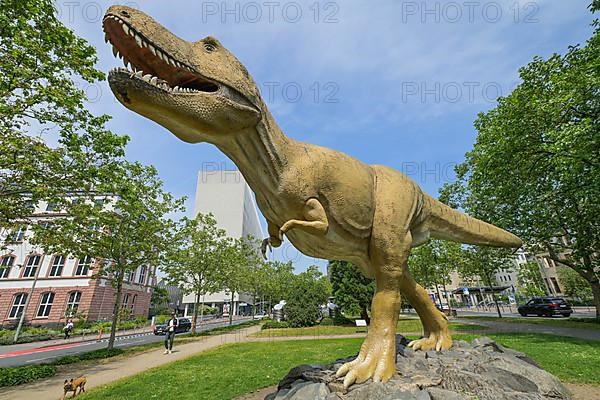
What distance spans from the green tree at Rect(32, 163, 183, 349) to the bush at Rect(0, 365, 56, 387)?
3.83 metres

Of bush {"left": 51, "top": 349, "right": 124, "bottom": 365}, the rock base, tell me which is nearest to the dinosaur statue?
the rock base

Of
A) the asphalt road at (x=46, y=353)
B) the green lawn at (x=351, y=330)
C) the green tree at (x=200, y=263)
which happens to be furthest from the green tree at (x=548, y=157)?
the asphalt road at (x=46, y=353)

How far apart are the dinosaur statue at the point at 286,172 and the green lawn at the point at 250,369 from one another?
461 centimetres

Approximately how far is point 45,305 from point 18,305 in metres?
2.87

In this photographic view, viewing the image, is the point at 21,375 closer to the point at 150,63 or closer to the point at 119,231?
the point at 119,231

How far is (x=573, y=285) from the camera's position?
120 feet

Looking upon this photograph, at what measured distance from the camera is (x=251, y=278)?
32.4 meters

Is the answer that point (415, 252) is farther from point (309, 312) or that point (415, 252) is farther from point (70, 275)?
point (70, 275)

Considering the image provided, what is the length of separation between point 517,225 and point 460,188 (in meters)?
6.85

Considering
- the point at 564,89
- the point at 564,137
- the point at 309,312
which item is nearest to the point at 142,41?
the point at 564,137

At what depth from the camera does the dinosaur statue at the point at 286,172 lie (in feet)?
7.85

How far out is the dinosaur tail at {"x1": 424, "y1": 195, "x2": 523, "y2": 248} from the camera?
4.72 m

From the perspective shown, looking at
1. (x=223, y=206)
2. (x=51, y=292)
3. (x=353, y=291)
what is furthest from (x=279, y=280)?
(x=223, y=206)

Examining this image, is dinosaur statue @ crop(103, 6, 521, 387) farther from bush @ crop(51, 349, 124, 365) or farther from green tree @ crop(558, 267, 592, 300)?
green tree @ crop(558, 267, 592, 300)
